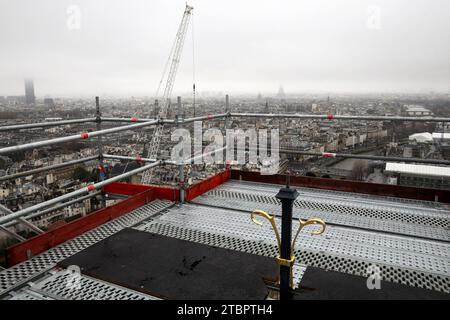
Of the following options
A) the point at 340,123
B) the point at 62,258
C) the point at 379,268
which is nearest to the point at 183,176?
the point at 62,258

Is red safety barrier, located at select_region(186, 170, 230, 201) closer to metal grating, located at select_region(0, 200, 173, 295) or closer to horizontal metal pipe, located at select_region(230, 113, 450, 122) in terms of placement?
metal grating, located at select_region(0, 200, 173, 295)

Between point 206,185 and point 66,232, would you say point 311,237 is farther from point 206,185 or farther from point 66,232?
point 66,232

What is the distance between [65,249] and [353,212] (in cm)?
270

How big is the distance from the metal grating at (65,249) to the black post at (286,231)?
5.20 feet

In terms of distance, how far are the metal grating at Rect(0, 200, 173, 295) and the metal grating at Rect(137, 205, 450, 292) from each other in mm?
211

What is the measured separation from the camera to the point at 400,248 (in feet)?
8.53

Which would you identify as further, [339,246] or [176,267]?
[339,246]

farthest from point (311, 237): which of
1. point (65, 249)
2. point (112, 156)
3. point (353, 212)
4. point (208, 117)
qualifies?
point (112, 156)

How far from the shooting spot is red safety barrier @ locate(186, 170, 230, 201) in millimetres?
3788

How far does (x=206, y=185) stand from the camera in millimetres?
4176

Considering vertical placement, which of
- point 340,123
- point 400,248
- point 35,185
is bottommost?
point 400,248

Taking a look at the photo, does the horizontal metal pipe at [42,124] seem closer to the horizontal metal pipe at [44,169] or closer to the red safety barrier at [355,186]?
the horizontal metal pipe at [44,169]
